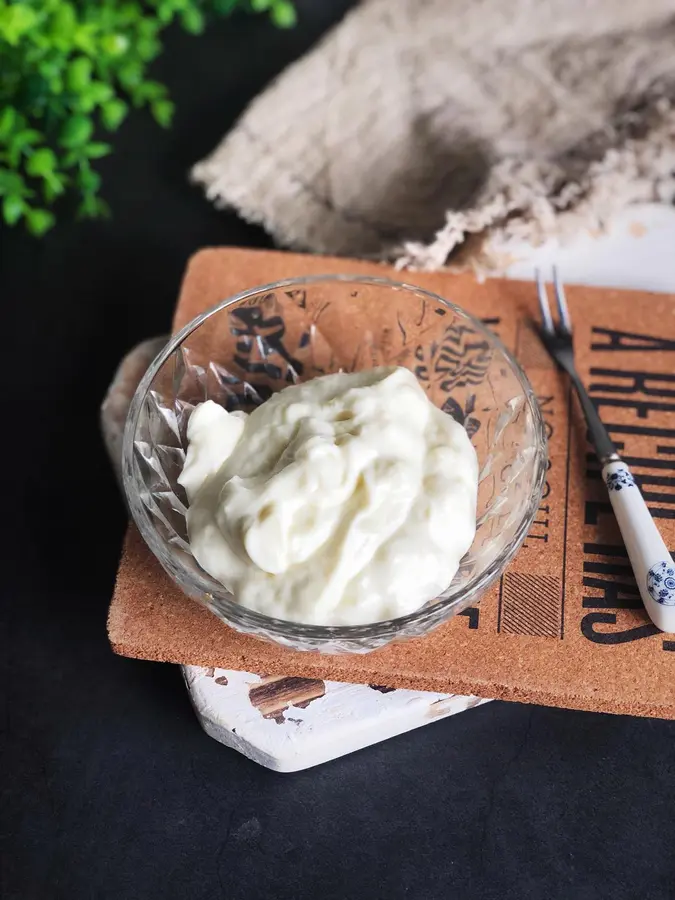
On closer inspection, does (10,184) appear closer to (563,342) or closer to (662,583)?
(563,342)

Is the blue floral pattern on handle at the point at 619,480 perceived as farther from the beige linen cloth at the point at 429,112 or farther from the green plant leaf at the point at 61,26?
the green plant leaf at the point at 61,26

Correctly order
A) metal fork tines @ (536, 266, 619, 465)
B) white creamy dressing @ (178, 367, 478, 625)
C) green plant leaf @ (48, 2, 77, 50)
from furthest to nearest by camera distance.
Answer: green plant leaf @ (48, 2, 77, 50), metal fork tines @ (536, 266, 619, 465), white creamy dressing @ (178, 367, 478, 625)

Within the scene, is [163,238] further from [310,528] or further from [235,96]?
[310,528]

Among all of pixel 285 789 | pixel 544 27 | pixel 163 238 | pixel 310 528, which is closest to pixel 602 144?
pixel 544 27

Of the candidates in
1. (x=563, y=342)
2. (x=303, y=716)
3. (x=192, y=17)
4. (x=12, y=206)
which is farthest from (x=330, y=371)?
(x=192, y=17)

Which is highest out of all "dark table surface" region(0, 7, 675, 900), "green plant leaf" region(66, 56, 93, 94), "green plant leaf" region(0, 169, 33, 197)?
"green plant leaf" region(66, 56, 93, 94)

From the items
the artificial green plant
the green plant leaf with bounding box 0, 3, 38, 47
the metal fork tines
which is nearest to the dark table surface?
the metal fork tines

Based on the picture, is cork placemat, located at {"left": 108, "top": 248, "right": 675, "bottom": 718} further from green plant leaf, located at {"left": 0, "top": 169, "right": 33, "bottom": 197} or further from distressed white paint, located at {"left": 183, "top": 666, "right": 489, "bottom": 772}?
green plant leaf, located at {"left": 0, "top": 169, "right": 33, "bottom": 197}
